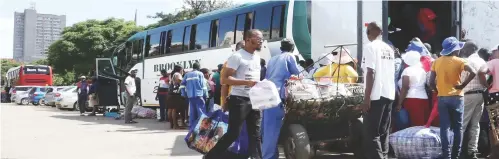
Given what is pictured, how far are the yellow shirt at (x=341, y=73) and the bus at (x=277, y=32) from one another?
0.65 meters

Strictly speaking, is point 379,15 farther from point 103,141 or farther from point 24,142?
point 24,142

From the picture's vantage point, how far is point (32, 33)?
477 feet

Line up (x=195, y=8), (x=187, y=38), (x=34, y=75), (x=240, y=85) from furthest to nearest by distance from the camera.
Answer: (x=34, y=75) → (x=195, y=8) → (x=187, y=38) → (x=240, y=85)

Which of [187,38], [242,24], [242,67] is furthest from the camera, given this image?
[187,38]

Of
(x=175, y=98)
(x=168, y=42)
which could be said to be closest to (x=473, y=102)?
(x=175, y=98)

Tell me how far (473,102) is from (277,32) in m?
6.91

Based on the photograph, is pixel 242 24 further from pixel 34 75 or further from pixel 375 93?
pixel 34 75

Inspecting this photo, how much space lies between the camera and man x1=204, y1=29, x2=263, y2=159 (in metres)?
6.10

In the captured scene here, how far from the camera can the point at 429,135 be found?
6.88 m

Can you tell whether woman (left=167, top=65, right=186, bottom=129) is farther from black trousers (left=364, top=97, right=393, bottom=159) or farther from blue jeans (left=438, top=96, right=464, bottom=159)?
black trousers (left=364, top=97, right=393, bottom=159)

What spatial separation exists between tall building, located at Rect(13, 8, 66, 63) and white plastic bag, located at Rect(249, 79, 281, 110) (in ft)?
467

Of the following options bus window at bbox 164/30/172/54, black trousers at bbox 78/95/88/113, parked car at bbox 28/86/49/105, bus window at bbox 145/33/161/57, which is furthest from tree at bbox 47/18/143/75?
bus window at bbox 164/30/172/54

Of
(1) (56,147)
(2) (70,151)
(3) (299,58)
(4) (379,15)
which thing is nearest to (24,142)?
(1) (56,147)

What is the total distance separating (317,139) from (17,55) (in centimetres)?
15520
